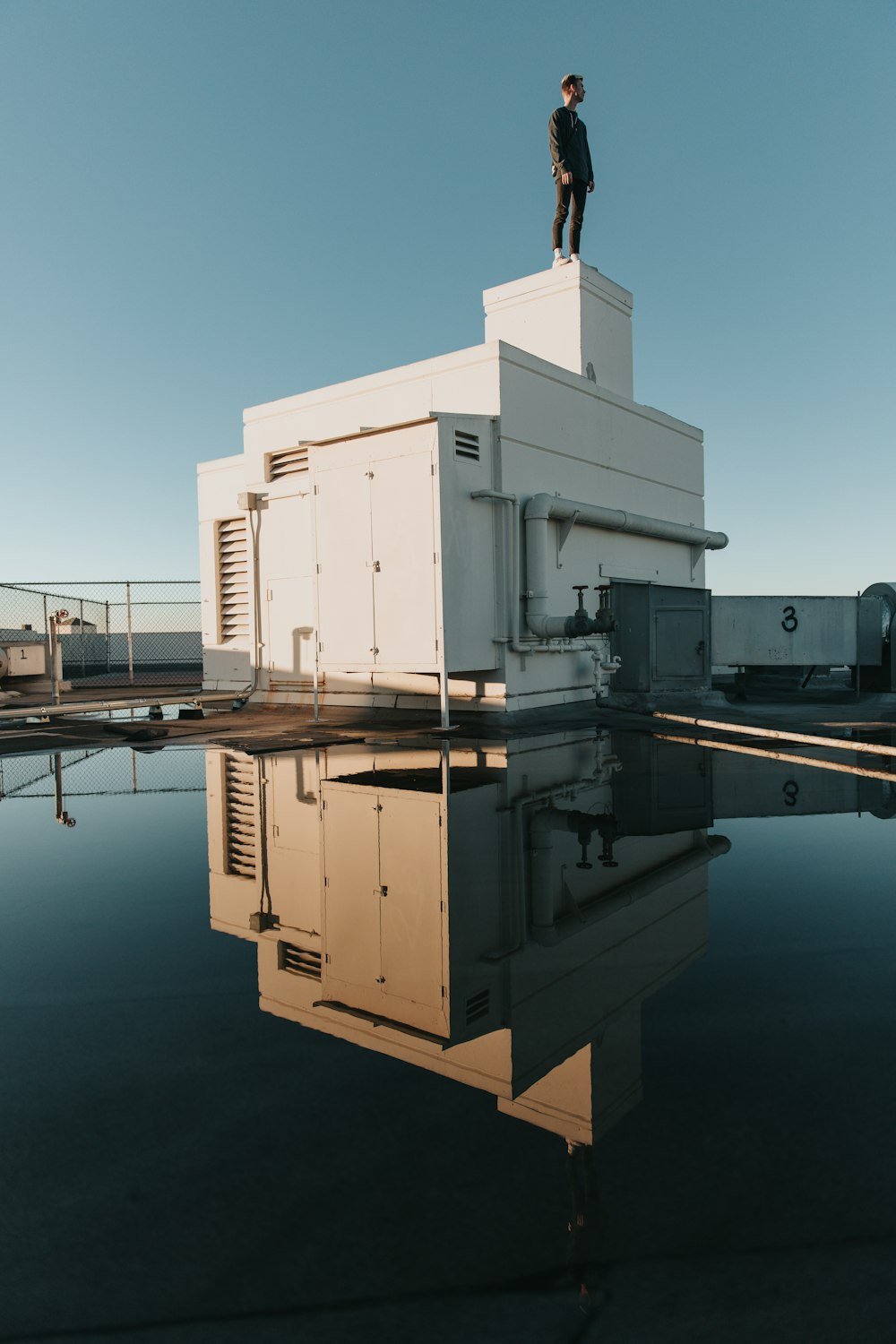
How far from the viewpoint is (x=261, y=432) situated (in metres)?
13.4

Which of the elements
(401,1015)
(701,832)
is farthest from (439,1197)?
(701,832)

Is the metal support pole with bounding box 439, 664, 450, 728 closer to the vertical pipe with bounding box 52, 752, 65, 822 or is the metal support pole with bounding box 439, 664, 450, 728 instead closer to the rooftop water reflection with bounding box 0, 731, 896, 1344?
the vertical pipe with bounding box 52, 752, 65, 822

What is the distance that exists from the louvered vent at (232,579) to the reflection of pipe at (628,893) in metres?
10.9

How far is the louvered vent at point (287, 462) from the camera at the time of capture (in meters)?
12.8

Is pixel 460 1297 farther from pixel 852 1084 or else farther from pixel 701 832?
pixel 701 832

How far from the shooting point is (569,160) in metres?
14.9

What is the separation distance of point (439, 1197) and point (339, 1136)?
0.95 feet

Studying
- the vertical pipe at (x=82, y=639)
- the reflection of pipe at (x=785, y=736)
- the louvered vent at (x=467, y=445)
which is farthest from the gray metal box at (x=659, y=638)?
the vertical pipe at (x=82, y=639)

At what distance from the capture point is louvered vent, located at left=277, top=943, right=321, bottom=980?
259cm

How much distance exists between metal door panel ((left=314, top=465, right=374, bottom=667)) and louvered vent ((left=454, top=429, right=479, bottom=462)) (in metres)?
1.19

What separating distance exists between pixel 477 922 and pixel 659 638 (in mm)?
12000

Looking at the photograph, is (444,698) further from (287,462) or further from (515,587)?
(287,462)

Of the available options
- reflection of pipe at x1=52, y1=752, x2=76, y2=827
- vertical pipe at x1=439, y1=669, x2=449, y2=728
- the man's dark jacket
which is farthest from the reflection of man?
the man's dark jacket

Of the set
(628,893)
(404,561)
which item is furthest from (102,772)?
(628,893)
